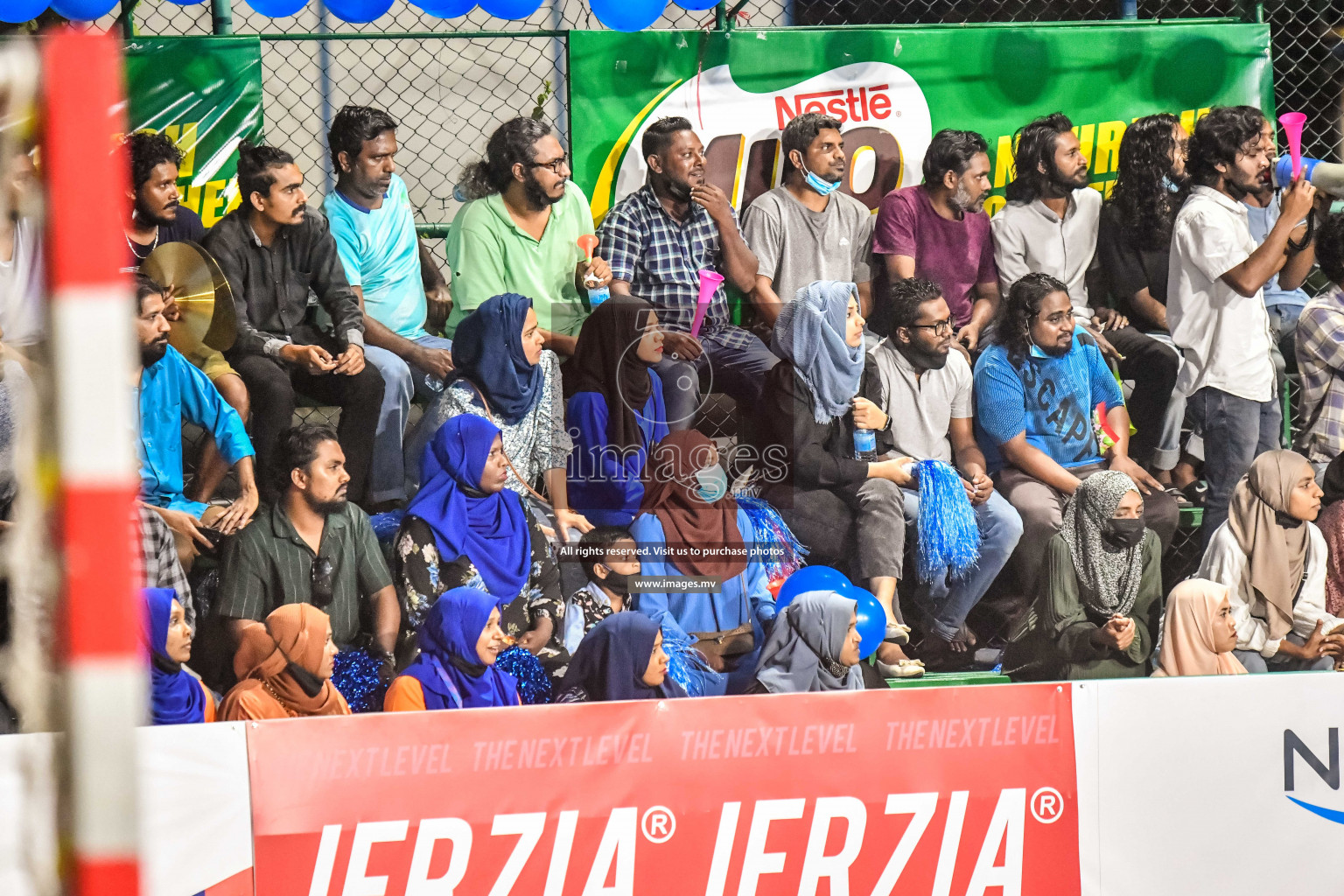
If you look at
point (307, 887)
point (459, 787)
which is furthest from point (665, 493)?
point (307, 887)

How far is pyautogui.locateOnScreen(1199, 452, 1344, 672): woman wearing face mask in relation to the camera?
5.62 m

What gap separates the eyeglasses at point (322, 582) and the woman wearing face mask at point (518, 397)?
Result: 26.0 inches

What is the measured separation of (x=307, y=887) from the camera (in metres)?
4.51

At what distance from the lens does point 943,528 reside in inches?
213

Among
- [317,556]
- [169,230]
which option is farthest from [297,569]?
[169,230]

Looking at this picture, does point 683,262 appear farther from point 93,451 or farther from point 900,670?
point 93,451

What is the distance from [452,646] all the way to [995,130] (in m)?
3.22

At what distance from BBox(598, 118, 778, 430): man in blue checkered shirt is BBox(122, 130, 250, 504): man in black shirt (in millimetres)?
1524

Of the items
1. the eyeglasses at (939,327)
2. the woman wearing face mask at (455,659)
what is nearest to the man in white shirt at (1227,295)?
the eyeglasses at (939,327)

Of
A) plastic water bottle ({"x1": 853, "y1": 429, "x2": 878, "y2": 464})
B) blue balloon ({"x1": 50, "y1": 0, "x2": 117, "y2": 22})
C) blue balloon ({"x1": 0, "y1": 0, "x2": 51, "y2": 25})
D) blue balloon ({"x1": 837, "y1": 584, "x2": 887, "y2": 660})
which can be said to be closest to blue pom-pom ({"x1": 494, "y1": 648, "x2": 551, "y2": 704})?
blue balloon ({"x1": 837, "y1": 584, "x2": 887, "y2": 660})

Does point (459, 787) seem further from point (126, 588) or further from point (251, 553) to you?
point (126, 588)

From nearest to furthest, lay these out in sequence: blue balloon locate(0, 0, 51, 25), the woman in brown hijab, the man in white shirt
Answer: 1. blue balloon locate(0, 0, 51, 25)
2. the woman in brown hijab
3. the man in white shirt

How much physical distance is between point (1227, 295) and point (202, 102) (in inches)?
170

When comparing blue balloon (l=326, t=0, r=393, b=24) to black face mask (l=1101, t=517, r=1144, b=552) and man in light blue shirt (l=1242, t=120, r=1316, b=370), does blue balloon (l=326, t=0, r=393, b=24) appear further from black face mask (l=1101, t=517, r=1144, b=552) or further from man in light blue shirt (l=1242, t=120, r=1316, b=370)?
man in light blue shirt (l=1242, t=120, r=1316, b=370)
